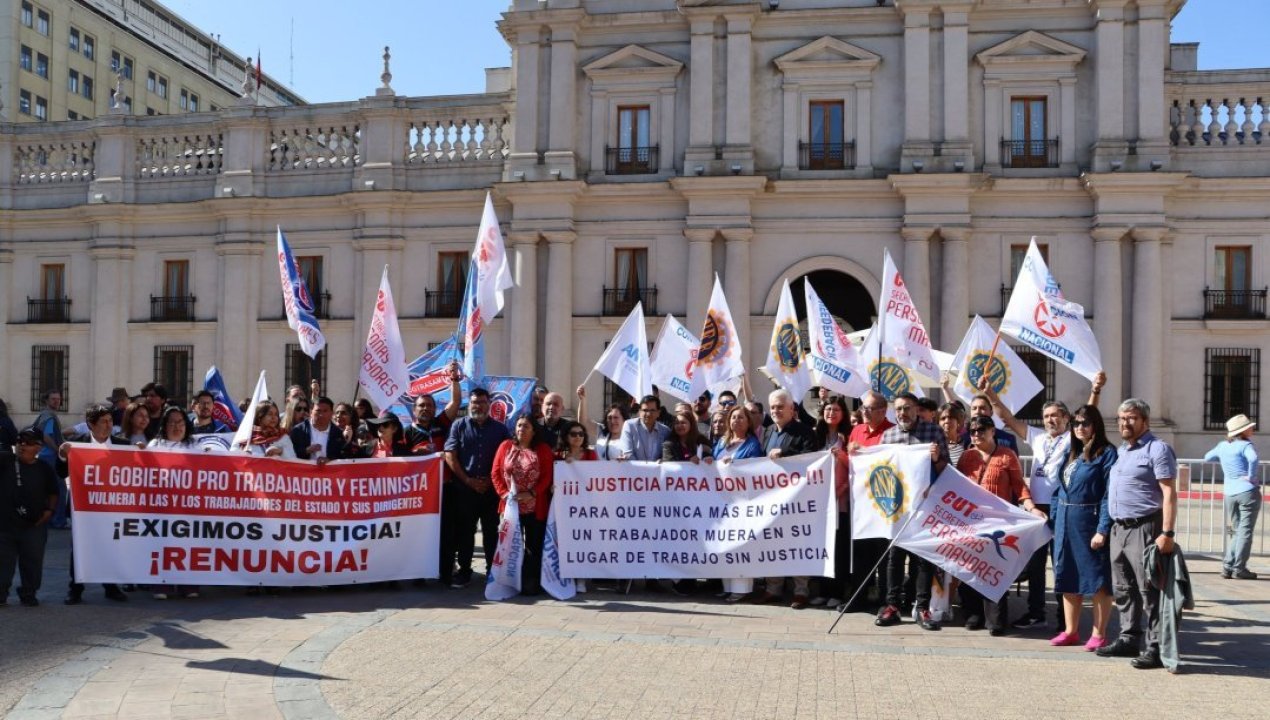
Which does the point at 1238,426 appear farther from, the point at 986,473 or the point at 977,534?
the point at 977,534

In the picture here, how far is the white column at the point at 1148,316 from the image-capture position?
24859 mm

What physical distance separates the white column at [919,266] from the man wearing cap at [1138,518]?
17707 millimetres

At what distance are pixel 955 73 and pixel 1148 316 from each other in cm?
732

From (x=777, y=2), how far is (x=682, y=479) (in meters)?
19.6

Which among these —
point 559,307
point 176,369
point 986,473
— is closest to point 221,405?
point 986,473

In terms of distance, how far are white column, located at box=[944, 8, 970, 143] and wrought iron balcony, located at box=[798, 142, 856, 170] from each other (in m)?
2.34

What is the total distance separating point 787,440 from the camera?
10.2 metres

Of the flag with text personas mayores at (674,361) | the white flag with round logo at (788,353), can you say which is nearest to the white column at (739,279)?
the flag with text personas mayores at (674,361)

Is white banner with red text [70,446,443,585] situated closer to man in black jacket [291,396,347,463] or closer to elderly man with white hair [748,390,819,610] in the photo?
man in black jacket [291,396,347,463]

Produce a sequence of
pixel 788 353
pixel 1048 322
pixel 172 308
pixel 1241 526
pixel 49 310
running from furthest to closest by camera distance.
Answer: pixel 49 310
pixel 172 308
pixel 788 353
pixel 1241 526
pixel 1048 322

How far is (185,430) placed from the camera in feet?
34.3

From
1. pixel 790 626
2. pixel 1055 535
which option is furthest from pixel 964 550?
pixel 790 626

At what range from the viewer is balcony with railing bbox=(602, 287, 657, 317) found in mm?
27047

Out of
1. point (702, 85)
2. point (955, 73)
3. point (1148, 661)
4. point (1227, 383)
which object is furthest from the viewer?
point (702, 85)
